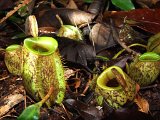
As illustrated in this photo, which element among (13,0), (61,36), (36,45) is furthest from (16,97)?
(13,0)

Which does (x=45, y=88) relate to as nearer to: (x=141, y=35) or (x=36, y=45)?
(x=36, y=45)

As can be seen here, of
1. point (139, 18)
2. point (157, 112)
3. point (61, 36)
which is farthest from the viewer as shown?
point (139, 18)

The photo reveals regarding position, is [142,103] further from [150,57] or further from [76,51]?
[76,51]

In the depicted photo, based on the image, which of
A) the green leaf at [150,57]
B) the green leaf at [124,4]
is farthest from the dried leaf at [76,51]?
the green leaf at [124,4]

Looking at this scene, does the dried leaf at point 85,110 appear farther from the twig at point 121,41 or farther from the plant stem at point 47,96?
the twig at point 121,41

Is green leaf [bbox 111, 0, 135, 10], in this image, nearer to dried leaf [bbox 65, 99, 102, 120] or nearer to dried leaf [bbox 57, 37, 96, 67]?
dried leaf [bbox 57, 37, 96, 67]

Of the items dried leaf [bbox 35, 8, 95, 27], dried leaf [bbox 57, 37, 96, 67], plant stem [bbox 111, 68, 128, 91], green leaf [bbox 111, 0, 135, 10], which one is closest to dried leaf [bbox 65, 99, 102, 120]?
plant stem [bbox 111, 68, 128, 91]
